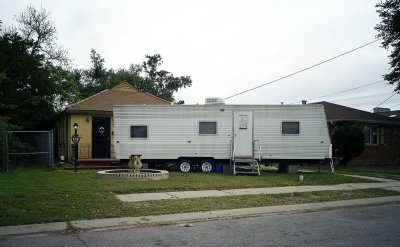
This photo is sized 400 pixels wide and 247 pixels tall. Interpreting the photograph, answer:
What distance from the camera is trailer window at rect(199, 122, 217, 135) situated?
18.7 meters

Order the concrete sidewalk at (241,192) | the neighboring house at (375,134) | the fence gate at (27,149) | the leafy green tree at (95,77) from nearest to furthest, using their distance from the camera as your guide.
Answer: the concrete sidewalk at (241,192) → the fence gate at (27,149) → the neighboring house at (375,134) → the leafy green tree at (95,77)

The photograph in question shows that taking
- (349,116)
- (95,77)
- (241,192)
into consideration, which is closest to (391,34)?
(349,116)

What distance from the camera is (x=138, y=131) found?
18594 mm

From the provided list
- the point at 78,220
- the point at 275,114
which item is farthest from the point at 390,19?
the point at 78,220

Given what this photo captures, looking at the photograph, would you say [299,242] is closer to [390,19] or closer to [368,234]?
[368,234]

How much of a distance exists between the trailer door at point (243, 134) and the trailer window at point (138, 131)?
4.18 metres

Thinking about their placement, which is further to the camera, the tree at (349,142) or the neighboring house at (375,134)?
the neighboring house at (375,134)

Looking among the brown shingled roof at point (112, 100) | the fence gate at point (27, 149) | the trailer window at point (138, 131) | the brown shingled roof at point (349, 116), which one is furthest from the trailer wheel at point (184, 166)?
the brown shingled roof at point (349, 116)

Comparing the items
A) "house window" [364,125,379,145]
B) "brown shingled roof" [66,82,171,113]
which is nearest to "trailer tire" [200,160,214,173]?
"brown shingled roof" [66,82,171,113]

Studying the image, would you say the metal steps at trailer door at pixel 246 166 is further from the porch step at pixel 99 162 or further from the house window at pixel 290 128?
the porch step at pixel 99 162

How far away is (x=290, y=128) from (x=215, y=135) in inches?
139

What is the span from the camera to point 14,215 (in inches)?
332

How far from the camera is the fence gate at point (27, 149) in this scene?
18016mm

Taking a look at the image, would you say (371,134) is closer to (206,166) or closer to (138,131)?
(206,166)
